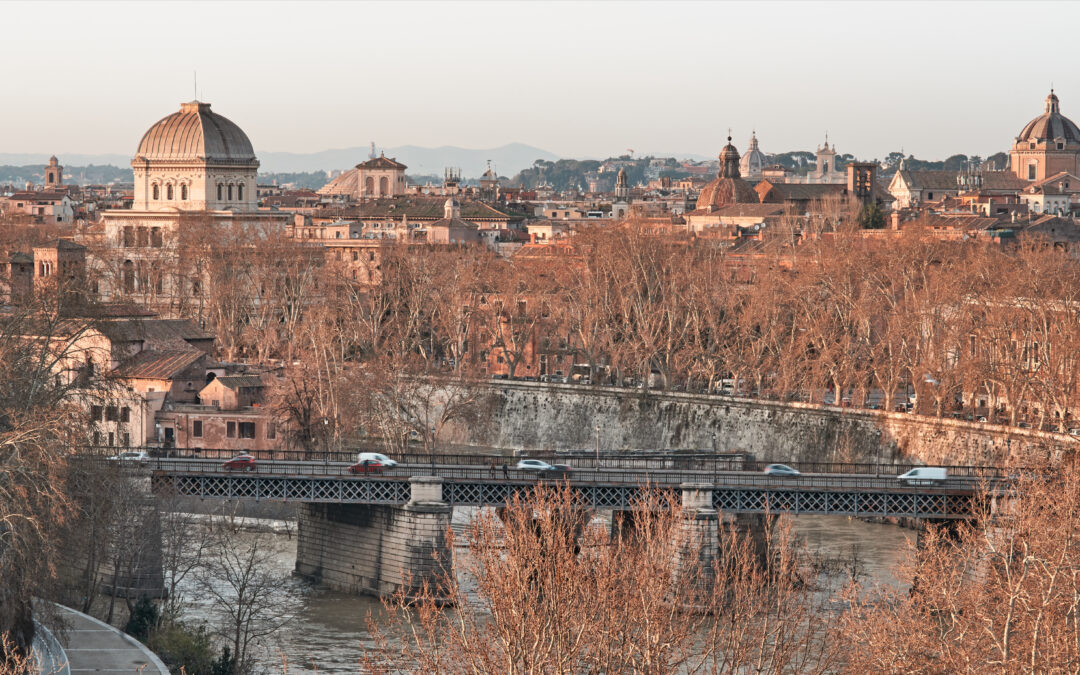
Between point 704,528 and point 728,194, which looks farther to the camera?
point 728,194

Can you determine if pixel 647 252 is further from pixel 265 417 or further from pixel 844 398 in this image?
pixel 265 417

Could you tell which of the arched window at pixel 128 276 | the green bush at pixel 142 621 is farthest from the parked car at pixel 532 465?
the arched window at pixel 128 276

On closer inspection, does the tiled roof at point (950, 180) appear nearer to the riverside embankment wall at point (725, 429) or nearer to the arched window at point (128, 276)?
the arched window at point (128, 276)

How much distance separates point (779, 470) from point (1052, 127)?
121 m

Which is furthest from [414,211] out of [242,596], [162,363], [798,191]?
[242,596]

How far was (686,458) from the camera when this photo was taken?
6003 cm

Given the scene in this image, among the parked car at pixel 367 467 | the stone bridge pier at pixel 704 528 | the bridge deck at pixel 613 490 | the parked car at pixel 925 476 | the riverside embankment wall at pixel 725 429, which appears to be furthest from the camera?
the riverside embankment wall at pixel 725 429

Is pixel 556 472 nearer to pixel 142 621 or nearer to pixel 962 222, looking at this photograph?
pixel 142 621

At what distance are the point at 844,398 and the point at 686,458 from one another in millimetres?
18918

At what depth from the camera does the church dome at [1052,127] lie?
571 ft

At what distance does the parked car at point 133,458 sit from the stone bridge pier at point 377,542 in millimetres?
3977

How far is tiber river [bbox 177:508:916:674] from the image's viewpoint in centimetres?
4709

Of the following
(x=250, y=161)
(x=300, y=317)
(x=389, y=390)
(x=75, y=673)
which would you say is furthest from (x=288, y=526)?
(x=250, y=161)

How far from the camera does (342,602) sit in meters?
52.9
